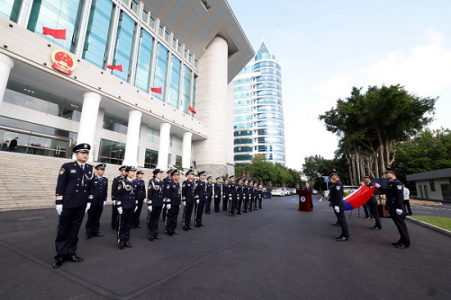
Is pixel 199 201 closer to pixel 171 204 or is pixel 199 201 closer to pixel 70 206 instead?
pixel 171 204

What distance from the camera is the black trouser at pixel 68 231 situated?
389 centimetres

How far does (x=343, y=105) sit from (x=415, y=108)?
700cm

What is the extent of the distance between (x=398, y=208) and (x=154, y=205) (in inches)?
284

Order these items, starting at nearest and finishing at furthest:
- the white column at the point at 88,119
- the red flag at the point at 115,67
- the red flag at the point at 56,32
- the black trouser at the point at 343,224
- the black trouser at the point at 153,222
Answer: the black trouser at the point at 153,222, the black trouser at the point at 343,224, the red flag at the point at 56,32, the white column at the point at 88,119, the red flag at the point at 115,67

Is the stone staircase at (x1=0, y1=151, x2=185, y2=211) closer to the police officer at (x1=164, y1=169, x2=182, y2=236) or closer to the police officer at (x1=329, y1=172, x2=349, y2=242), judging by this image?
the police officer at (x1=164, y1=169, x2=182, y2=236)

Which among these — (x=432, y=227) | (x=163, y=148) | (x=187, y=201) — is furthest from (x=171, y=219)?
(x=163, y=148)

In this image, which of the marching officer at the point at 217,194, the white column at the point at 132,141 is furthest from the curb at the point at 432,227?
the white column at the point at 132,141

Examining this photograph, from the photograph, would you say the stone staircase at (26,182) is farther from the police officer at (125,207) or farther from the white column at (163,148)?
the white column at (163,148)

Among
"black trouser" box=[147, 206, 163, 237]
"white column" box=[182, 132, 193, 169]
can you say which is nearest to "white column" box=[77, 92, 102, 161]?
"white column" box=[182, 132, 193, 169]

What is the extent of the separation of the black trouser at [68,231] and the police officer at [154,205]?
1966mm

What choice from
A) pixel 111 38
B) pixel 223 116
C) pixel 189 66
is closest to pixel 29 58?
pixel 111 38

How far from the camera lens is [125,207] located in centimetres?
530

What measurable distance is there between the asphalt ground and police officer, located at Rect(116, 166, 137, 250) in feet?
1.05

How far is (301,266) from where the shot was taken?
3863 millimetres
